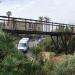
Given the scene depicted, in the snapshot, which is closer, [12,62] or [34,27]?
[12,62]

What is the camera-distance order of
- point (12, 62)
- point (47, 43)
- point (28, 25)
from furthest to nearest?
1. point (47, 43)
2. point (28, 25)
3. point (12, 62)

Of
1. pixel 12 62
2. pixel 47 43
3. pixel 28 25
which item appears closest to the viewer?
pixel 12 62

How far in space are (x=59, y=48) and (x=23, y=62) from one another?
2487 centimetres

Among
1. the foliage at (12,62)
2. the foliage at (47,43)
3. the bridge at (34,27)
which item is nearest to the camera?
the foliage at (12,62)

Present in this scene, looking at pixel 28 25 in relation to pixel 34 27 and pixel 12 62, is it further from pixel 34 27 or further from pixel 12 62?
pixel 12 62

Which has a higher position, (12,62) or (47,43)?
(12,62)

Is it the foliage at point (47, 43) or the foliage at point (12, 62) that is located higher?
the foliage at point (12, 62)

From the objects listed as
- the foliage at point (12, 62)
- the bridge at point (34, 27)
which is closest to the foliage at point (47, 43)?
the bridge at point (34, 27)

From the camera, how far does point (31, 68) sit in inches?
457

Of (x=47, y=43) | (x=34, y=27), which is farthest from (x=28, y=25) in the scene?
(x=47, y=43)

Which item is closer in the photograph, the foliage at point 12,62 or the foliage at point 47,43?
the foliage at point 12,62

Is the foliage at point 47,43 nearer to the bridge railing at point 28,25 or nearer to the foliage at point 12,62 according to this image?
the bridge railing at point 28,25

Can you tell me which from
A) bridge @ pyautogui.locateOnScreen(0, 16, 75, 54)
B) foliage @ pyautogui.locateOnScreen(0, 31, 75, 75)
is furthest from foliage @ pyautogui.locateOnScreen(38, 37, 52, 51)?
foliage @ pyautogui.locateOnScreen(0, 31, 75, 75)

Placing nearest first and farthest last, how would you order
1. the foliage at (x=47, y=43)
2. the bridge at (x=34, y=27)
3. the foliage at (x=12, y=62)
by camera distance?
the foliage at (x=12, y=62)
the bridge at (x=34, y=27)
the foliage at (x=47, y=43)
